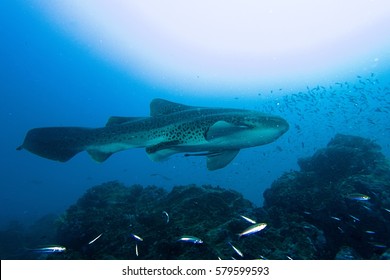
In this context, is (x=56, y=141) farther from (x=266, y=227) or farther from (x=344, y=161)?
(x=344, y=161)

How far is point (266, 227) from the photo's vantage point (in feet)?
20.5

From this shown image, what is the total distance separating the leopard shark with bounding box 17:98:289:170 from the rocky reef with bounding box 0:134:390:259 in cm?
191

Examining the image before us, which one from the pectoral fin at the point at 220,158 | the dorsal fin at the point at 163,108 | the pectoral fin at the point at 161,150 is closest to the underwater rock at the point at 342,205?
the pectoral fin at the point at 220,158

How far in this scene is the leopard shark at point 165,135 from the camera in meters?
5.34

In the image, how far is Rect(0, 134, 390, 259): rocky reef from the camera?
561cm

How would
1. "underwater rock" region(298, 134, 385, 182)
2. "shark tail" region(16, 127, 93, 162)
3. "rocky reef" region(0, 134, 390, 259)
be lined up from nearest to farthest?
"shark tail" region(16, 127, 93, 162), "rocky reef" region(0, 134, 390, 259), "underwater rock" region(298, 134, 385, 182)

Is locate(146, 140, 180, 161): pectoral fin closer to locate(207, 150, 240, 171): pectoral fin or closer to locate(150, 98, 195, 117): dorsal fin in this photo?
locate(207, 150, 240, 171): pectoral fin

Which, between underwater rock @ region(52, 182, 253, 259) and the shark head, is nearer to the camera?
the shark head

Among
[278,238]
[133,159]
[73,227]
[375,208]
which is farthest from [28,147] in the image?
[133,159]

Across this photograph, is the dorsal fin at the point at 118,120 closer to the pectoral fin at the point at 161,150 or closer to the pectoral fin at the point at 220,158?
the pectoral fin at the point at 161,150

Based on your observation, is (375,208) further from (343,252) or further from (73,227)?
(73,227)

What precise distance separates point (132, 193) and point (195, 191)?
A: 6.70 m

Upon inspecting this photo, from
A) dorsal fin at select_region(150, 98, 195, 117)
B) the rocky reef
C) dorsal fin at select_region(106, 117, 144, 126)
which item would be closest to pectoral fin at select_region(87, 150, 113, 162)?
dorsal fin at select_region(106, 117, 144, 126)

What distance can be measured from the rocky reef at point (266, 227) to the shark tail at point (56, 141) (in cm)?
224
